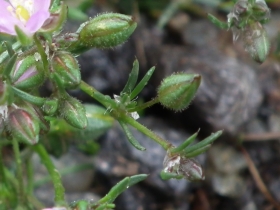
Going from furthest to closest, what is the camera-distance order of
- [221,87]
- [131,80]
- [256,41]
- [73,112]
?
[221,87]
[256,41]
[131,80]
[73,112]

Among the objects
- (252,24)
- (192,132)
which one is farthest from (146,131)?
(192,132)

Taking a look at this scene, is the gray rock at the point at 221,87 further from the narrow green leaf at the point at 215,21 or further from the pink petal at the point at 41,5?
the pink petal at the point at 41,5

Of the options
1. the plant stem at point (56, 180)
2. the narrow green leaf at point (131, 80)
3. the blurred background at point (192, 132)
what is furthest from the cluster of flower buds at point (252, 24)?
the blurred background at point (192, 132)

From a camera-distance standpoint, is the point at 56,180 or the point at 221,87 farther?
the point at 221,87

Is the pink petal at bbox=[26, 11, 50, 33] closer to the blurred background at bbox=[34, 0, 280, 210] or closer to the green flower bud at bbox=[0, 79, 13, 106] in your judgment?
the green flower bud at bbox=[0, 79, 13, 106]

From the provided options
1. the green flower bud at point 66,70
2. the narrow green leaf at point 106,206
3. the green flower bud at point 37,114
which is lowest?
the narrow green leaf at point 106,206

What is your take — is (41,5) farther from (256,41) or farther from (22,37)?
(256,41)
